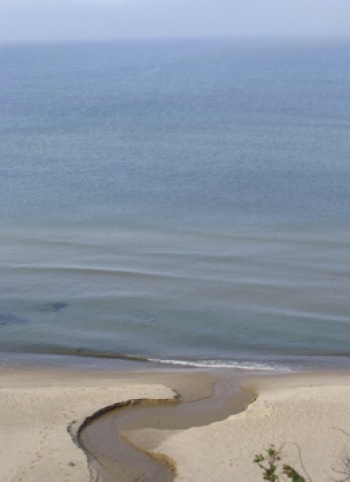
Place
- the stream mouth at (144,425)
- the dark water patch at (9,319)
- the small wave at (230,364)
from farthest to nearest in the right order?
the dark water patch at (9,319) → the small wave at (230,364) → the stream mouth at (144,425)

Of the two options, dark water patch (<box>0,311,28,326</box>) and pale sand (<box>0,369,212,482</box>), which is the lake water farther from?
pale sand (<box>0,369,212,482</box>)

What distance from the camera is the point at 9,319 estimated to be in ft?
90.9

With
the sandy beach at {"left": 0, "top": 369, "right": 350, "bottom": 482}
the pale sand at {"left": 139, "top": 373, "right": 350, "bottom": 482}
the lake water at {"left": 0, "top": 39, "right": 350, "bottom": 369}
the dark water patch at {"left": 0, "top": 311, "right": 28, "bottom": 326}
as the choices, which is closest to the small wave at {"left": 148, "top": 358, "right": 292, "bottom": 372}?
the lake water at {"left": 0, "top": 39, "right": 350, "bottom": 369}

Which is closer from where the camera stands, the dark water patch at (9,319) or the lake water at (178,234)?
the lake water at (178,234)

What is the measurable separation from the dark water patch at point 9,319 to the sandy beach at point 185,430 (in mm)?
3655

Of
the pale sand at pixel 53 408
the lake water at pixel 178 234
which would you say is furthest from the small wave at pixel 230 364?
the pale sand at pixel 53 408

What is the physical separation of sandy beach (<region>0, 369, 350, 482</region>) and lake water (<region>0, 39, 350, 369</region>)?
1.81 metres

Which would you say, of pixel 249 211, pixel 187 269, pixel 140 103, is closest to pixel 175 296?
pixel 187 269

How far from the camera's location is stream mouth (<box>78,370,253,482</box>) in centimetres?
1841

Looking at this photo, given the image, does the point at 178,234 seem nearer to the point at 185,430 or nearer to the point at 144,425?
the point at 144,425

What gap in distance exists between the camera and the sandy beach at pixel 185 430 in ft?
59.1

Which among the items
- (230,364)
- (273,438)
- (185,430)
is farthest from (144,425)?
(230,364)

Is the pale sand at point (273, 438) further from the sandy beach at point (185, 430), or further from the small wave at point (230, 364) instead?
the small wave at point (230, 364)

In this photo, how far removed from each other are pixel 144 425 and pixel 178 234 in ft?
50.9
